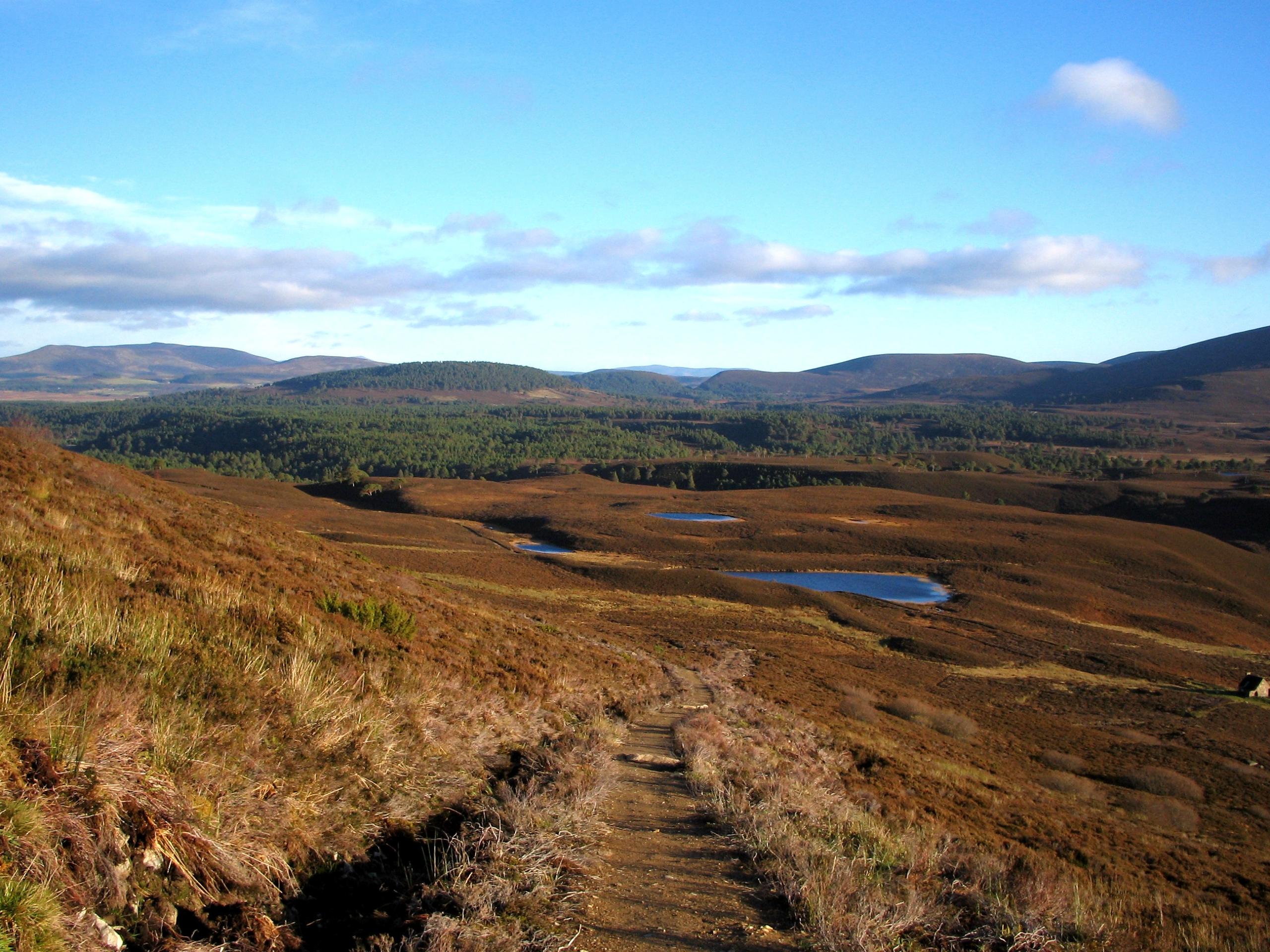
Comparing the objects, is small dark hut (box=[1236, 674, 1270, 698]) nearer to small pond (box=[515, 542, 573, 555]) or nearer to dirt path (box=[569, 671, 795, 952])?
dirt path (box=[569, 671, 795, 952])

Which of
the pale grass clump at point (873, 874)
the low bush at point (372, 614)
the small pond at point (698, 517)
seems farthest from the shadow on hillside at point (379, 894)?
the small pond at point (698, 517)

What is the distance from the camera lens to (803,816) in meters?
8.59

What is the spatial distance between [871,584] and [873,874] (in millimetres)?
57208

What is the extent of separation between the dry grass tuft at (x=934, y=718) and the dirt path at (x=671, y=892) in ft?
64.3

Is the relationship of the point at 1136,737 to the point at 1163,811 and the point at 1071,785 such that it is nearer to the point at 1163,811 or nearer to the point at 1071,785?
the point at 1163,811

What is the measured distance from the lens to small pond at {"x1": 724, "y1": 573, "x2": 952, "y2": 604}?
5762 cm

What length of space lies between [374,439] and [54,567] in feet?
579

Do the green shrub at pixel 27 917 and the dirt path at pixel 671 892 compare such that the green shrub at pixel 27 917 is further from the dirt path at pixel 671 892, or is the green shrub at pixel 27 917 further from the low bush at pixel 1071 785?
the low bush at pixel 1071 785

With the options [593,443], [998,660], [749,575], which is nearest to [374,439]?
[593,443]

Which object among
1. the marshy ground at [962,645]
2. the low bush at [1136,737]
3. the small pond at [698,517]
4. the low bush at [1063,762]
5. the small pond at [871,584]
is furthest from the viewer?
the small pond at [698,517]

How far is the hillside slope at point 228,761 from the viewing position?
461cm

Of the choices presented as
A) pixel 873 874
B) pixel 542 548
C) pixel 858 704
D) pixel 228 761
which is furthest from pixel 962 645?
pixel 228 761

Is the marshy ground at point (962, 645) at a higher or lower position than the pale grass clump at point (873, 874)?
lower

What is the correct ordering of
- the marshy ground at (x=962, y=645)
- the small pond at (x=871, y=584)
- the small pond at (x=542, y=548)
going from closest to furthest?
the marshy ground at (x=962, y=645)
the small pond at (x=871, y=584)
the small pond at (x=542, y=548)
